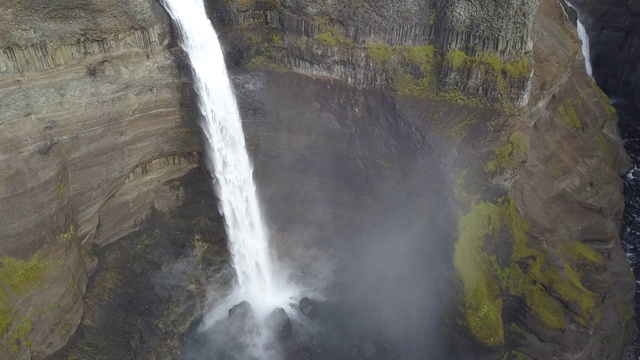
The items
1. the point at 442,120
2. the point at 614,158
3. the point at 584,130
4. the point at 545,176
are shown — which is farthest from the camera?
the point at 614,158

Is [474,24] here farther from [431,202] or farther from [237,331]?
[237,331]

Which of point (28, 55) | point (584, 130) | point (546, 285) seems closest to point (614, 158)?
point (584, 130)

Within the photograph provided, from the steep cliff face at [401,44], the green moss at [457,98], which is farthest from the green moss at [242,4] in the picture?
the green moss at [457,98]

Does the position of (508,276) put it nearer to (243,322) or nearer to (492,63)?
(492,63)

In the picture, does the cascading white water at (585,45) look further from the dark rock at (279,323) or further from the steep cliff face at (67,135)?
the steep cliff face at (67,135)

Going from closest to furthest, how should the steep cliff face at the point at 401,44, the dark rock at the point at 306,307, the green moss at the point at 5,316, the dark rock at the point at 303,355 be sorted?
the green moss at the point at 5,316
the steep cliff face at the point at 401,44
the dark rock at the point at 303,355
the dark rock at the point at 306,307

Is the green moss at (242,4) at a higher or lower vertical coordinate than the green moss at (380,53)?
higher
